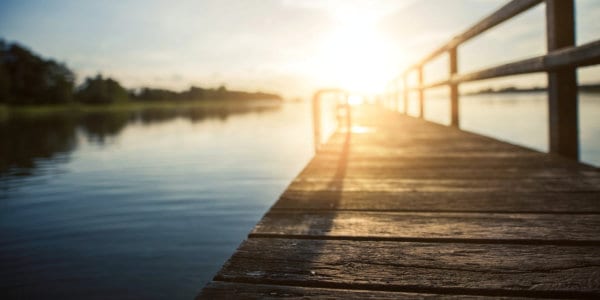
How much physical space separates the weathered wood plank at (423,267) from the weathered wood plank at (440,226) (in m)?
0.07

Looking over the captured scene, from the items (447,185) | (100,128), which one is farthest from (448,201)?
(100,128)

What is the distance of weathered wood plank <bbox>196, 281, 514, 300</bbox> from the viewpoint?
3.14 ft

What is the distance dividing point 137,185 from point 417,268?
6288 millimetres

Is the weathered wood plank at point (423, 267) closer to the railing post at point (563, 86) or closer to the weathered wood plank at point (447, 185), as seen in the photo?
the weathered wood plank at point (447, 185)

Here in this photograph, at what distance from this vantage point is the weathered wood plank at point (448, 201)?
65.5 inches

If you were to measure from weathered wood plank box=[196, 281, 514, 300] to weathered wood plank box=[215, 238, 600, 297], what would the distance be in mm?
27

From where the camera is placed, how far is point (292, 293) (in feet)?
3.21

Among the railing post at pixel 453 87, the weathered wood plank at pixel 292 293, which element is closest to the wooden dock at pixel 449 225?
the weathered wood plank at pixel 292 293

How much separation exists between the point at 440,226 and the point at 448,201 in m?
0.40

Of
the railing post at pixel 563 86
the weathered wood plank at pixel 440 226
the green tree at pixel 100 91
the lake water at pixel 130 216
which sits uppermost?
the green tree at pixel 100 91

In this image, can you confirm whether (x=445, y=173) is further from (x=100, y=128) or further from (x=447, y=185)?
(x=100, y=128)

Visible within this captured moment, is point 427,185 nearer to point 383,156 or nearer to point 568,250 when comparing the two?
point 568,250

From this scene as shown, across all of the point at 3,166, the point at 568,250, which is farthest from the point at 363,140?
the point at 3,166

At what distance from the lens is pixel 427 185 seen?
218cm
